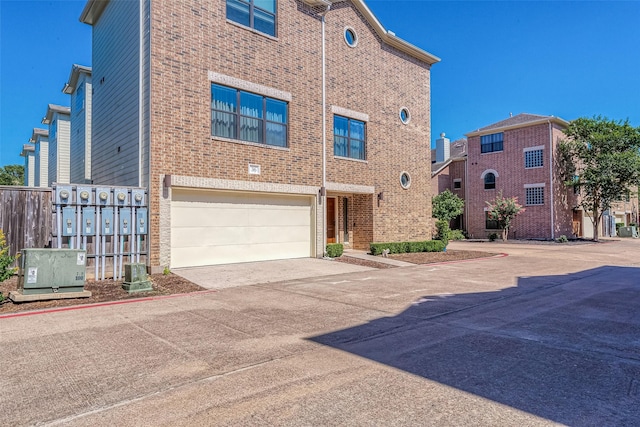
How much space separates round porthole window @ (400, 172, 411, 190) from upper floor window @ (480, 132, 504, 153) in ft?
58.7

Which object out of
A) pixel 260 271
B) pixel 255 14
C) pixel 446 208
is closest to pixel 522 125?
pixel 446 208

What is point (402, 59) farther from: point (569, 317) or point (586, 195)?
point (586, 195)

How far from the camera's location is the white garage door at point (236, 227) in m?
11.8

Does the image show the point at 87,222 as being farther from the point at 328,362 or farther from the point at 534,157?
the point at 534,157

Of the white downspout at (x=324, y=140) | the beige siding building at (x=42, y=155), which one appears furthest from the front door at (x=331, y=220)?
the beige siding building at (x=42, y=155)

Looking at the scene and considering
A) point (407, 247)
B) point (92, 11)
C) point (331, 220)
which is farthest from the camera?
point (331, 220)

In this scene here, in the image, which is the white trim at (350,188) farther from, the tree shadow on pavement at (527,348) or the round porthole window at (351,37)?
the tree shadow on pavement at (527,348)

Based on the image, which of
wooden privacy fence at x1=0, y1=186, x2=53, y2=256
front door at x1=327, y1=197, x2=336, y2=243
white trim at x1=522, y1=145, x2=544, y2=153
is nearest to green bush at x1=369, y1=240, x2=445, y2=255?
front door at x1=327, y1=197, x2=336, y2=243

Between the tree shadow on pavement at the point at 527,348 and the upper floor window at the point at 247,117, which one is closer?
the tree shadow on pavement at the point at 527,348

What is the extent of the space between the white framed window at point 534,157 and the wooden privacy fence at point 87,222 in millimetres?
29566

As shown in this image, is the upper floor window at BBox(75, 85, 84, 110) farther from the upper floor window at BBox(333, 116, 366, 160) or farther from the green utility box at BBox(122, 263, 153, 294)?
the green utility box at BBox(122, 263, 153, 294)

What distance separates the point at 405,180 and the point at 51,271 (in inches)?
589

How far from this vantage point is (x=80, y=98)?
749 inches

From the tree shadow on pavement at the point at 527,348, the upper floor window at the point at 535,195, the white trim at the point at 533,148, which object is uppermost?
the white trim at the point at 533,148
